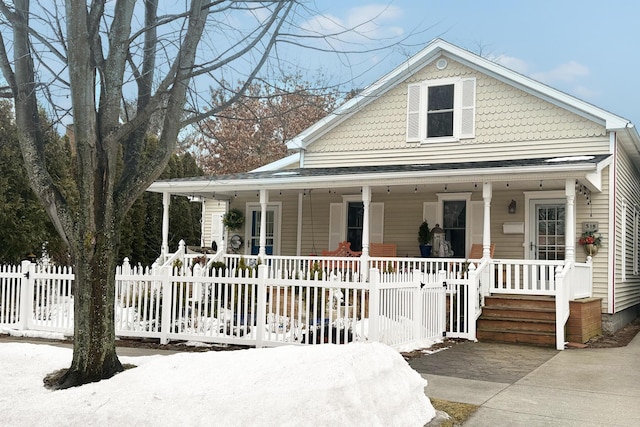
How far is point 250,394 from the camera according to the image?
5047mm

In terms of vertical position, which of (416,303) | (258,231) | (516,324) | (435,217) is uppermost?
(435,217)

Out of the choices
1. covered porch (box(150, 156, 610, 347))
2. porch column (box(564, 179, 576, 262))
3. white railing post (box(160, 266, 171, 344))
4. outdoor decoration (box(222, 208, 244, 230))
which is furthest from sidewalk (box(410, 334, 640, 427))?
outdoor decoration (box(222, 208, 244, 230))

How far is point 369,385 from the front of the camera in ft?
17.0

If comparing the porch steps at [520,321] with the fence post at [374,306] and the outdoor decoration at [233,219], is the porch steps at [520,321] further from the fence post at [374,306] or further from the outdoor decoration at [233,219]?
the outdoor decoration at [233,219]

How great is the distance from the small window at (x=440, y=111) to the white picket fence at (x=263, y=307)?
5789mm

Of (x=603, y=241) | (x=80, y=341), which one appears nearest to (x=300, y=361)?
(x=80, y=341)

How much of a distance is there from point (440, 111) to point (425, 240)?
3389 mm

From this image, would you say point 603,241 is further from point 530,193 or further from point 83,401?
point 83,401

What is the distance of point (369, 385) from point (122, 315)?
6.91 metres

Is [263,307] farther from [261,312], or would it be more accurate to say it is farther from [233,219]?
[233,219]

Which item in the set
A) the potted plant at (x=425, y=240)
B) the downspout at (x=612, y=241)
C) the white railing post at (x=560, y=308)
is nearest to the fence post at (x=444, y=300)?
the white railing post at (x=560, y=308)

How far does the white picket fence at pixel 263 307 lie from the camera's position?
935 cm

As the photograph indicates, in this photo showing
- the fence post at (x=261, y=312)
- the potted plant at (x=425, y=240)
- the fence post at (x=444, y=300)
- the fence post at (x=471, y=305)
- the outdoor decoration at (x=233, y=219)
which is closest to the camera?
the fence post at (x=261, y=312)

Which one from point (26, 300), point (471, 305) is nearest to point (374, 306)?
point (471, 305)
